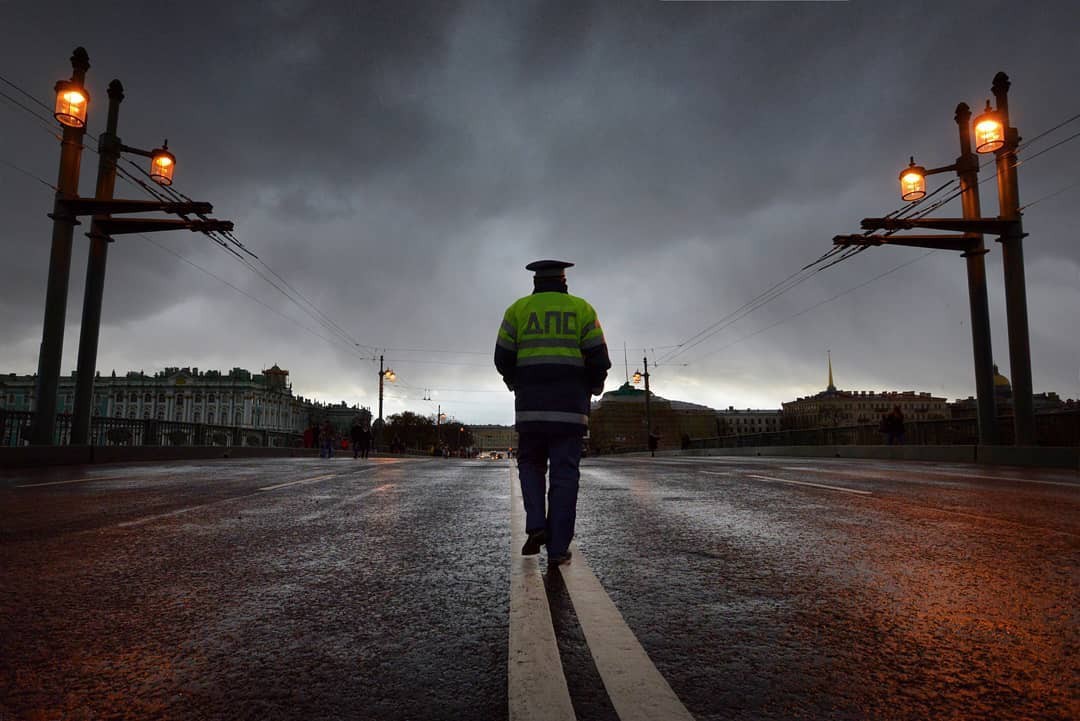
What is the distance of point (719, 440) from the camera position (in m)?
45.9

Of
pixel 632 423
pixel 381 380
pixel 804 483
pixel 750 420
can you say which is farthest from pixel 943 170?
pixel 750 420

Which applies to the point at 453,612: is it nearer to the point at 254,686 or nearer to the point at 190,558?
the point at 254,686

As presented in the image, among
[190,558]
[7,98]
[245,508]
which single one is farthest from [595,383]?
[7,98]

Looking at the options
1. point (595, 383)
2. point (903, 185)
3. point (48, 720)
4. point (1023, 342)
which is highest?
point (903, 185)

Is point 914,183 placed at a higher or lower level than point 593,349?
higher

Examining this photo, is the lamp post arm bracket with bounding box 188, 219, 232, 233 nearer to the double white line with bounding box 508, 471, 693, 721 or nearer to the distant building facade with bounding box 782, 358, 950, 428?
the double white line with bounding box 508, 471, 693, 721

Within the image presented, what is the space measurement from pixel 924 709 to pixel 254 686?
6.17 ft

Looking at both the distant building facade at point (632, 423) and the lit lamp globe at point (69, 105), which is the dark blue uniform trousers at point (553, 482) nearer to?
the lit lamp globe at point (69, 105)

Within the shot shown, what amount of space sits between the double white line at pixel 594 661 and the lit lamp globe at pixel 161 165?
16718 mm

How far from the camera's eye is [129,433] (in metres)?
18.8

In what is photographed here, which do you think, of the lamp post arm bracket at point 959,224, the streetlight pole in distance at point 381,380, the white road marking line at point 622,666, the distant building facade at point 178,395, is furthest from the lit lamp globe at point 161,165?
the distant building facade at point 178,395

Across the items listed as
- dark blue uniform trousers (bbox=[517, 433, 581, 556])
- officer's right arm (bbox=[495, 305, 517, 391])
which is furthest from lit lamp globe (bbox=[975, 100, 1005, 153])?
dark blue uniform trousers (bbox=[517, 433, 581, 556])

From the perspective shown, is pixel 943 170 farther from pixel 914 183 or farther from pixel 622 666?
pixel 622 666

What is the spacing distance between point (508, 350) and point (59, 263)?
1498 centimetres
